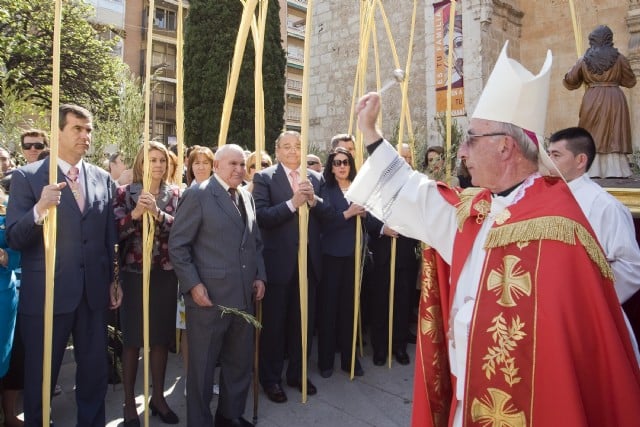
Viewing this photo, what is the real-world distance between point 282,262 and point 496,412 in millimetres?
2155

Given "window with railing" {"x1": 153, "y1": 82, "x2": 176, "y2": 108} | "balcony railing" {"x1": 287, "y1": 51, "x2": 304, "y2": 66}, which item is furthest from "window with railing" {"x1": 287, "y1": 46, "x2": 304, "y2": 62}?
"window with railing" {"x1": 153, "y1": 82, "x2": 176, "y2": 108}

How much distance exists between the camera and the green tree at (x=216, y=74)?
11.6m

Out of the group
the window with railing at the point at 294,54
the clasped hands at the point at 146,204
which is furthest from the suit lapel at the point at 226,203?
the window with railing at the point at 294,54

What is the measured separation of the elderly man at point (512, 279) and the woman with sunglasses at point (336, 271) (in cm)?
189

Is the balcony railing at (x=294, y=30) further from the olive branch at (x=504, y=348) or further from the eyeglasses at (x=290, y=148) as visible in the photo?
the olive branch at (x=504, y=348)

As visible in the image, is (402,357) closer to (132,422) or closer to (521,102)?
(132,422)

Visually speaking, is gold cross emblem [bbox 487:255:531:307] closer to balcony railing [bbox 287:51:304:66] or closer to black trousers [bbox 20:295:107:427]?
black trousers [bbox 20:295:107:427]

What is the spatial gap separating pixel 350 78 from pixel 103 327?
11.4 metres

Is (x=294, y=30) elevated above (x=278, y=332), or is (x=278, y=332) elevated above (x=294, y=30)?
(x=294, y=30)

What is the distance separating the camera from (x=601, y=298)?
1.37 meters

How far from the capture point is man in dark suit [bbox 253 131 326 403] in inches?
135

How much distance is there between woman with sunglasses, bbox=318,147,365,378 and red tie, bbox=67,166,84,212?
1.76 m

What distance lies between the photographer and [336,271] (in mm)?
3830

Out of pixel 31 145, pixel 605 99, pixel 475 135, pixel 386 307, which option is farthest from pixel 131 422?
pixel 605 99
